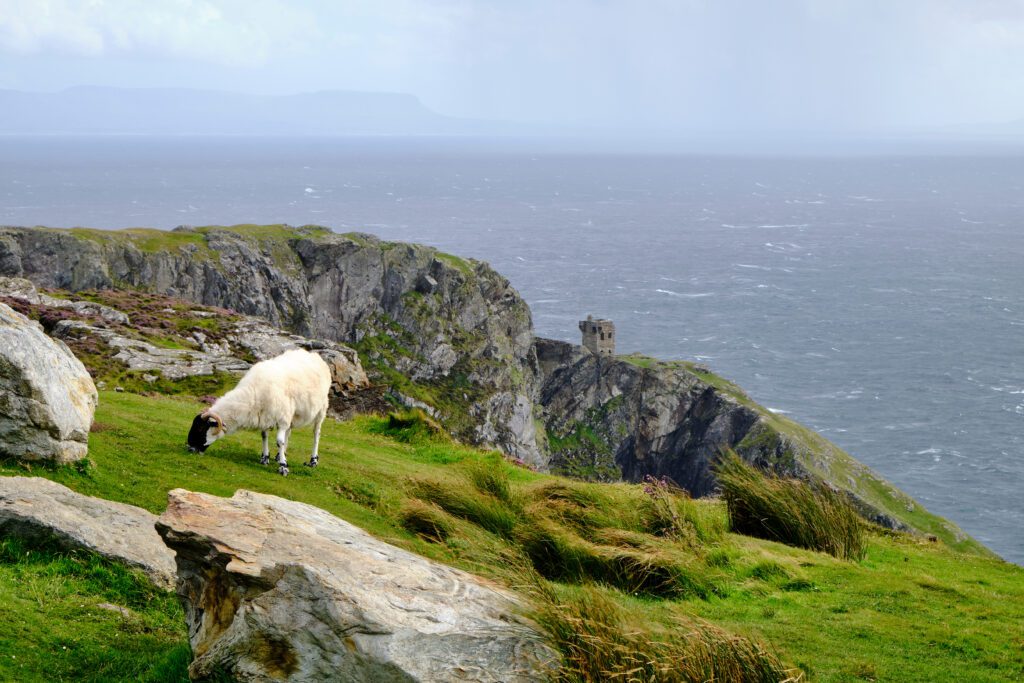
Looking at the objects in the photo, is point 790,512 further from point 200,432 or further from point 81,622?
point 81,622

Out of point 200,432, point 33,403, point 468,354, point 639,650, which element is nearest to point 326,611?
point 639,650

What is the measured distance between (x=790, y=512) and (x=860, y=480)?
8475cm

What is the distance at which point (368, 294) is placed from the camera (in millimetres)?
108750

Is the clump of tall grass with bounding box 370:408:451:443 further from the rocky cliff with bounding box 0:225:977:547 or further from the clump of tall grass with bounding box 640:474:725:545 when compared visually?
the rocky cliff with bounding box 0:225:977:547

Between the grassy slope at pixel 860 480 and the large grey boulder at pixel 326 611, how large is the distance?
271ft

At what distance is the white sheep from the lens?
1980 centimetres

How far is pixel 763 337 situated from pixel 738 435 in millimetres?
65638

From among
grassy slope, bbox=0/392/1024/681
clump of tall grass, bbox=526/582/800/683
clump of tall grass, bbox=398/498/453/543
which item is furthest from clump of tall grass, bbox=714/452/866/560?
clump of tall grass, bbox=526/582/800/683

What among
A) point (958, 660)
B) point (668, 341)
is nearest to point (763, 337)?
point (668, 341)

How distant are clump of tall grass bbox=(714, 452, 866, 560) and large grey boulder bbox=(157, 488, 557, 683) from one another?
402 inches

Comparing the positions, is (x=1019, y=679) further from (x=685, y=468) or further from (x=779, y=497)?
(x=685, y=468)

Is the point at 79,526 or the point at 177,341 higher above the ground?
the point at 79,526

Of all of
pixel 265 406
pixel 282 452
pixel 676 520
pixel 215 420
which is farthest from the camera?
pixel 282 452

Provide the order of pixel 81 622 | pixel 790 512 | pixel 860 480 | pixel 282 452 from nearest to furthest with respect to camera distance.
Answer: pixel 81 622 → pixel 790 512 → pixel 282 452 → pixel 860 480
